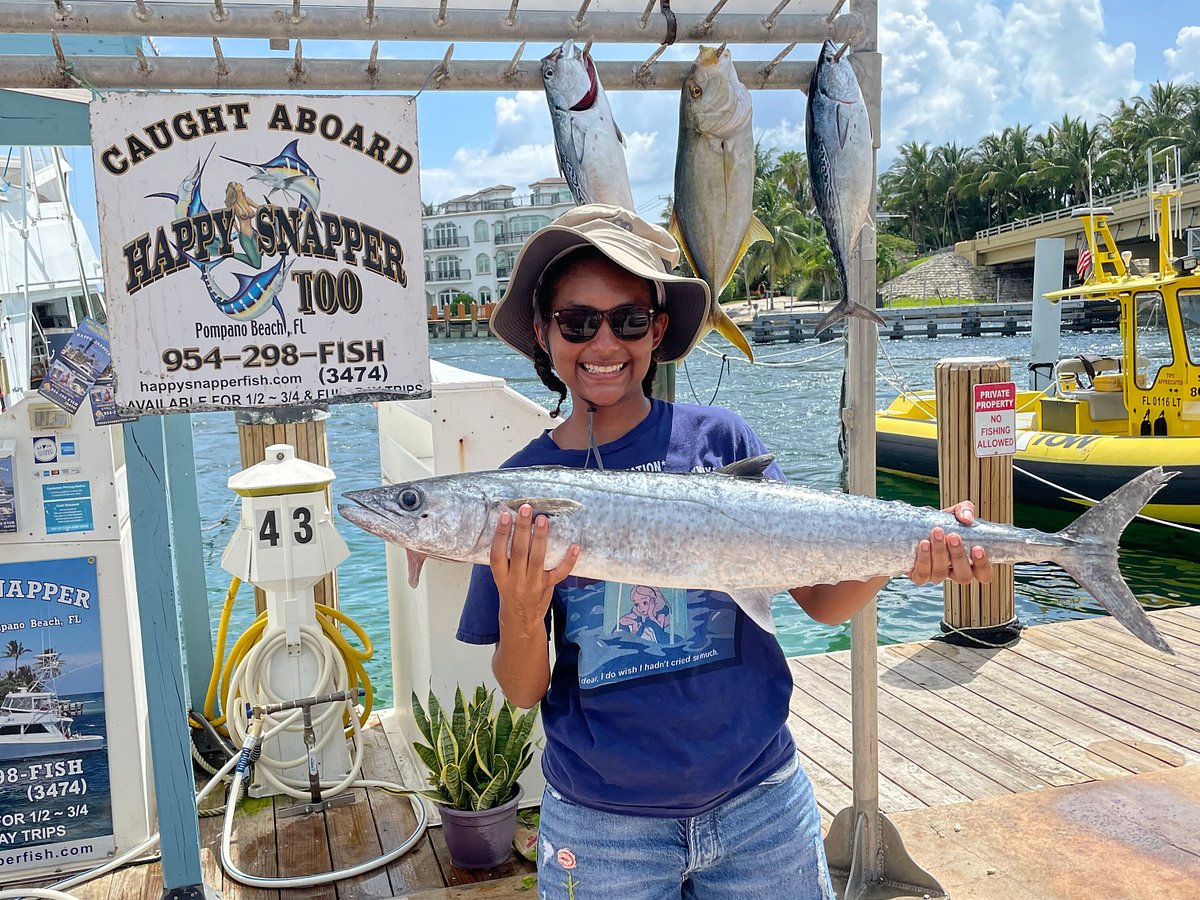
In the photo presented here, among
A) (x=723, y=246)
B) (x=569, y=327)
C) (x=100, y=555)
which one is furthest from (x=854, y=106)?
(x=100, y=555)

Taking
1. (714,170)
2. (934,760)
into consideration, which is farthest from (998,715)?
(714,170)

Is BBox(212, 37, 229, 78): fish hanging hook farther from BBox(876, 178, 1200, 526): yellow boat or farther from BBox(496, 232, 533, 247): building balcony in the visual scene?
BBox(876, 178, 1200, 526): yellow boat

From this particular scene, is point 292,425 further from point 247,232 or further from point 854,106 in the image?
point 854,106

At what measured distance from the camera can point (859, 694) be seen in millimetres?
3305

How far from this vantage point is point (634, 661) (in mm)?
1959

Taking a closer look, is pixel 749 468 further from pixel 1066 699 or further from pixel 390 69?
pixel 1066 699

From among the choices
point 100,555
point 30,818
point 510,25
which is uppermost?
point 510,25

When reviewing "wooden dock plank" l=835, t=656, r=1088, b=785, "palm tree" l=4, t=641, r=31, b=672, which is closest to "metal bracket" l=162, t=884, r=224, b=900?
"palm tree" l=4, t=641, r=31, b=672

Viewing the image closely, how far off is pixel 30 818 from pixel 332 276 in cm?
254

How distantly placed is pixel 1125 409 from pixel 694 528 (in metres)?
13.8

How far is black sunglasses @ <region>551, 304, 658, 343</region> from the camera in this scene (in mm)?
2027

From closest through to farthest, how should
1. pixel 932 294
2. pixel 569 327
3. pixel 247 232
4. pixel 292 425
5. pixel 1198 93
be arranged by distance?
1. pixel 569 327
2. pixel 247 232
3. pixel 292 425
4. pixel 932 294
5. pixel 1198 93

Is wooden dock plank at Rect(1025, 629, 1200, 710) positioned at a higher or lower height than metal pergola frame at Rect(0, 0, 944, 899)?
lower

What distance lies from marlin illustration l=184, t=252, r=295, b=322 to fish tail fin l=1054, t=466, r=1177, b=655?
1.92m
